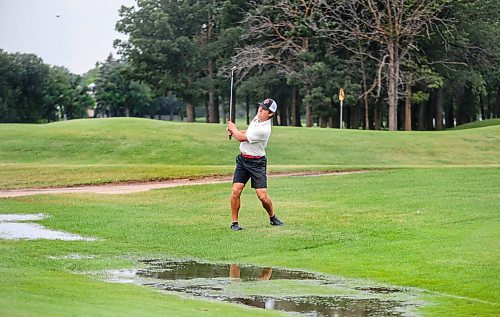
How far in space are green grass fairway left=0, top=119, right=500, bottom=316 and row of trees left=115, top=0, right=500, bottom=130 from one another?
795 inches

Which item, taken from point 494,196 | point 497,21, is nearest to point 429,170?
point 494,196

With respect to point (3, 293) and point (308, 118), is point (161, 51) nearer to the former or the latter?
point (308, 118)

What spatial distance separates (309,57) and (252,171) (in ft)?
139

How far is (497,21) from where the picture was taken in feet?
211

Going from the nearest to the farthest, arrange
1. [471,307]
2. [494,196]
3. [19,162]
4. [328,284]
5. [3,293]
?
[3,293] → [471,307] → [328,284] → [494,196] → [19,162]

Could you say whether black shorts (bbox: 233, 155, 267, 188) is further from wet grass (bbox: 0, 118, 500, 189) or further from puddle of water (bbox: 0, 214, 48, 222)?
wet grass (bbox: 0, 118, 500, 189)

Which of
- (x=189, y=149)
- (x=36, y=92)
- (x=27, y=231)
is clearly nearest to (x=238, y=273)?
(x=27, y=231)

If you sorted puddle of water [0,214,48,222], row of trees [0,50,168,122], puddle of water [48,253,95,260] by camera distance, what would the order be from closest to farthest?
puddle of water [48,253,95,260]
puddle of water [0,214,48,222]
row of trees [0,50,168,122]

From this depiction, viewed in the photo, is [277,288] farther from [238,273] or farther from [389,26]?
[389,26]

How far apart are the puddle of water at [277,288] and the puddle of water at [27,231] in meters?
2.71

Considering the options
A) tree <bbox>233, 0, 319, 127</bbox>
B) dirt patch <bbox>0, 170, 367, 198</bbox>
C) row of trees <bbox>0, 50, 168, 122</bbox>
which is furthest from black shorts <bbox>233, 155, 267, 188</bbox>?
row of trees <bbox>0, 50, 168, 122</bbox>

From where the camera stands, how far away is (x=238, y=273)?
12227mm

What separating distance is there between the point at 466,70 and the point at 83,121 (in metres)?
30.5

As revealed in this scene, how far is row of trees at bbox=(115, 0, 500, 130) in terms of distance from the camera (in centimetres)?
5475
